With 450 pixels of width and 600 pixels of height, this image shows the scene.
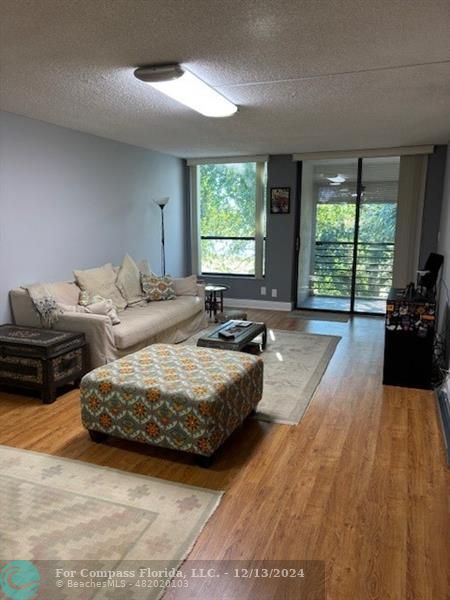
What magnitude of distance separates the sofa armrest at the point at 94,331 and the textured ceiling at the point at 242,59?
1.72 metres

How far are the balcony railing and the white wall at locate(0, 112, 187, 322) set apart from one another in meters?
2.47

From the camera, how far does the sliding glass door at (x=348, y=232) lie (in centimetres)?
597

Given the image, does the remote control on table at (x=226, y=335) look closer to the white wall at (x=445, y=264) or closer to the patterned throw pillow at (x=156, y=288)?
the patterned throw pillow at (x=156, y=288)

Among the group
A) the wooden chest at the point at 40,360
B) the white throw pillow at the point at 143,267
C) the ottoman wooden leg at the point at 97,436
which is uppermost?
the white throw pillow at the point at 143,267

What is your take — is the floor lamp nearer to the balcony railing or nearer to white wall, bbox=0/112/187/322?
white wall, bbox=0/112/187/322

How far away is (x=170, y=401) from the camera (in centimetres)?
238

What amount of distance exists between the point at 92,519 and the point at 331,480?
124cm

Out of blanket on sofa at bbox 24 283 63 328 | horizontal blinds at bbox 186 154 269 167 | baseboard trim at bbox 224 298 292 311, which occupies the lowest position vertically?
baseboard trim at bbox 224 298 292 311

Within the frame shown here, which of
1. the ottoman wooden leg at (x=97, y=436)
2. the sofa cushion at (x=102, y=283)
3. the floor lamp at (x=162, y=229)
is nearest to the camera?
the ottoman wooden leg at (x=97, y=436)

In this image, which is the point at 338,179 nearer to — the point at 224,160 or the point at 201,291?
the point at 224,160

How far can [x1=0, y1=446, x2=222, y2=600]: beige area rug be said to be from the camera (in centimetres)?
175

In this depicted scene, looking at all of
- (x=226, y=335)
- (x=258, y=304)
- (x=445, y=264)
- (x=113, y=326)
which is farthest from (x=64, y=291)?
(x=445, y=264)

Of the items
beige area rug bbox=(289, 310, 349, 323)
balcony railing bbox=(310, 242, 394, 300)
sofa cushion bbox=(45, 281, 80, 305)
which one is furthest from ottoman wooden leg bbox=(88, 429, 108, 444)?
balcony railing bbox=(310, 242, 394, 300)

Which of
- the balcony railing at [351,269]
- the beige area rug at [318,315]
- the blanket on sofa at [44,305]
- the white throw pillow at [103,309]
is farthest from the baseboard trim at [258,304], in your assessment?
the blanket on sofa at [44,305]
